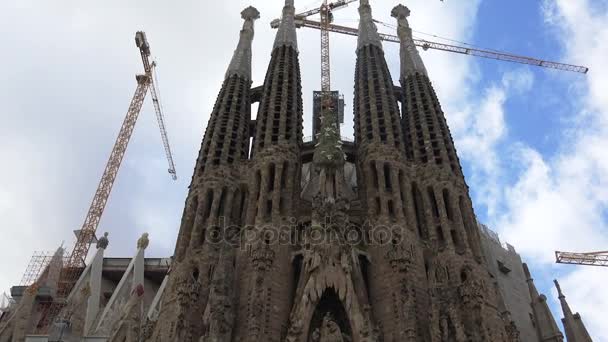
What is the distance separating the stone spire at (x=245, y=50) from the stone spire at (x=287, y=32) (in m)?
2.48

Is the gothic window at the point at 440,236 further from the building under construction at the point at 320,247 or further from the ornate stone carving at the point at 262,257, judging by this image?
the ornate stone carving at the point at 262,257

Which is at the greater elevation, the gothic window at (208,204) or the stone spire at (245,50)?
the stone spire at (245,50)

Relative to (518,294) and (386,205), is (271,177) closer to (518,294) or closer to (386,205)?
(386,205)

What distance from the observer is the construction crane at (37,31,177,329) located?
154 ft

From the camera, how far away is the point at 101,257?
4369 cm

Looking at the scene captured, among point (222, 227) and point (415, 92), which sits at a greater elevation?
point (415, 92)

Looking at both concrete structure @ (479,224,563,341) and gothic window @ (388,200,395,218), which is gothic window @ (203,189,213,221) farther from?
concrete structure @ (479,224,563,341)

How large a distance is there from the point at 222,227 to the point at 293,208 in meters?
4.29

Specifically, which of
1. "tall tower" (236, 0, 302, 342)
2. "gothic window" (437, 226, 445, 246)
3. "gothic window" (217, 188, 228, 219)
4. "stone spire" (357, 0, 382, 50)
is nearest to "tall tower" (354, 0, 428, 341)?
"stone spire" (357, 0, 382, 50)

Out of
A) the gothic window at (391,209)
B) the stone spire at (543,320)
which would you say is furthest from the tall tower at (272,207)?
the stone spire at (543,320)

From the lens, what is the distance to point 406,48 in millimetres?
44812

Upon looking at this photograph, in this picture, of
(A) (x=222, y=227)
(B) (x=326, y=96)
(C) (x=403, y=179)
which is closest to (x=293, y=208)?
(A) (x=222, y=227)

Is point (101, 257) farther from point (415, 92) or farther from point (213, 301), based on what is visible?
point (415, 92)

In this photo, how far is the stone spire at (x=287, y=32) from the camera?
1751 inches
